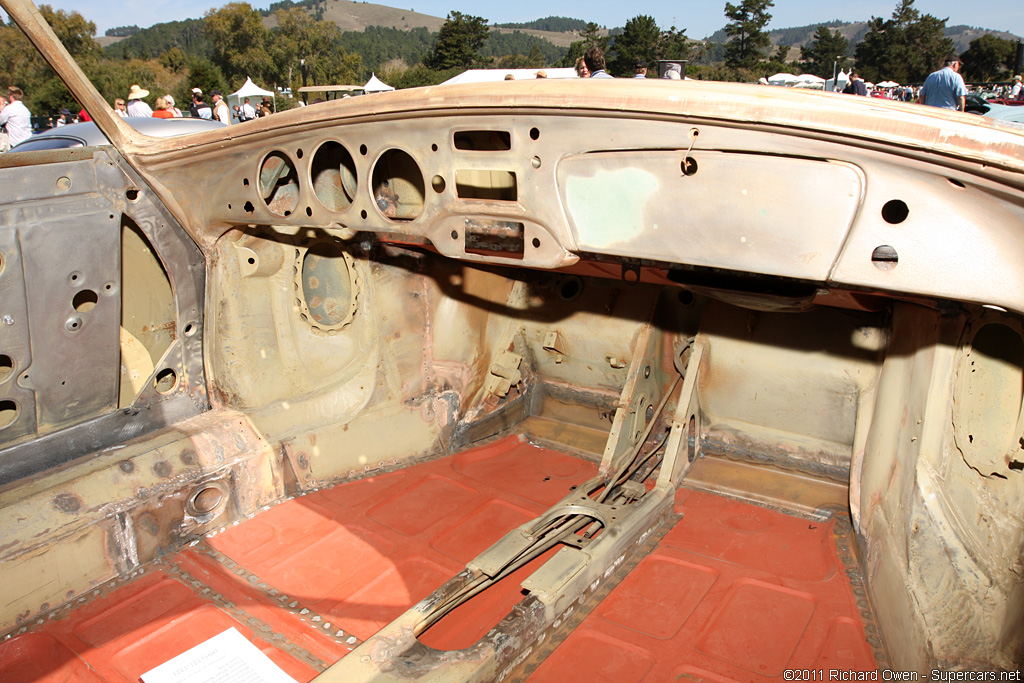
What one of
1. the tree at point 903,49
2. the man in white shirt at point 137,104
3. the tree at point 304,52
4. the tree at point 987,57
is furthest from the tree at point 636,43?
the man in white shirt at point 137,104

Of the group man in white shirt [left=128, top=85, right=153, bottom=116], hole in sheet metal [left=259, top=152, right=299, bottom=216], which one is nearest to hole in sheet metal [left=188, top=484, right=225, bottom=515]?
hole in sheet metal [left=259, top=152, right=299, bottom=216]

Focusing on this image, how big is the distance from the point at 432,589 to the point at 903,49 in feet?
207

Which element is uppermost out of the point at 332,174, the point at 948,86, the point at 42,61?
the point at 42,61

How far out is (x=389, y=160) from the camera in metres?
2.68

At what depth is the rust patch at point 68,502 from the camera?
209 cm

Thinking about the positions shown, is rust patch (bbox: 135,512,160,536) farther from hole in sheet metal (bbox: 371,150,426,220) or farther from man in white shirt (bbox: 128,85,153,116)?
man in white shirt (bbox: 128,85,153,116)

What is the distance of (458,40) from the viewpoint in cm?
4928

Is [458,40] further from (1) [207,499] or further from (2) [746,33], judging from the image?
(1) [207,499]

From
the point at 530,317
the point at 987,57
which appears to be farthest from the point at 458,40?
the point at 530,317

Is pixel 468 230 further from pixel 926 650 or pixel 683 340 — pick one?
pixel 926 650

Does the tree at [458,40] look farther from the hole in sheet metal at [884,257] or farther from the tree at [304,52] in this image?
the hole in sheet metal at [884,257]

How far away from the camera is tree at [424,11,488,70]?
48.7m

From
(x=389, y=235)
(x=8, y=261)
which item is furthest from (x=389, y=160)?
(x=8, y=261)

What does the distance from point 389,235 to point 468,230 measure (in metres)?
0.51
